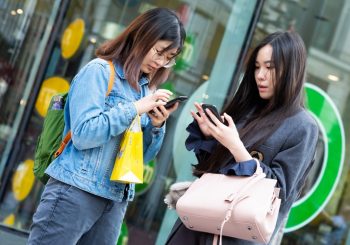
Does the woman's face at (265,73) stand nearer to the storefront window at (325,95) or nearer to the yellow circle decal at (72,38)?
the storefront window at (325,95)

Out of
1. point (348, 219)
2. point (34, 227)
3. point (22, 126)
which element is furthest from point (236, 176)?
point (22, 126)

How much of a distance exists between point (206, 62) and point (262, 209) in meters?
3.57

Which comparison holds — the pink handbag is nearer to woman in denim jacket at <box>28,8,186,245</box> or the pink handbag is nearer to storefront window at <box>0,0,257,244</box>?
woman in denim jacket at <box>28,8,186,245</box>

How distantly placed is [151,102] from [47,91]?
375cm

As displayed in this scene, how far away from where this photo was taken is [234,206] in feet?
7.56

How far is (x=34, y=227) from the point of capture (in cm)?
271

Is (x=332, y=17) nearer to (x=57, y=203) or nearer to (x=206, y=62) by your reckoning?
(x=206, y=62)

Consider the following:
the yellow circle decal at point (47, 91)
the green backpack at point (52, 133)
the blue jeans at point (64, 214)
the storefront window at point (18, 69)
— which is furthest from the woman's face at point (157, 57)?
the storefront window at point (18, 69)

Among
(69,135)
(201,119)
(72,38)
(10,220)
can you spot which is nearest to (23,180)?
(10,220)

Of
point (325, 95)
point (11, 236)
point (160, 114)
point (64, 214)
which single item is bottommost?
point (11, 236)

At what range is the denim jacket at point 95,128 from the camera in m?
2.62

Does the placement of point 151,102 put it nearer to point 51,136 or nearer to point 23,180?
point 51,136

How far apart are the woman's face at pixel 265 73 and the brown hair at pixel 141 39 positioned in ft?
1.25

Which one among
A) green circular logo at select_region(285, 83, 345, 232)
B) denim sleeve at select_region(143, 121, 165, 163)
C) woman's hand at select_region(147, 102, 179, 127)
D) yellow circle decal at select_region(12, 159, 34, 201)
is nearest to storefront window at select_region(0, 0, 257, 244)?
yellow circle decal at select_region(12, 159, 34, 201)
